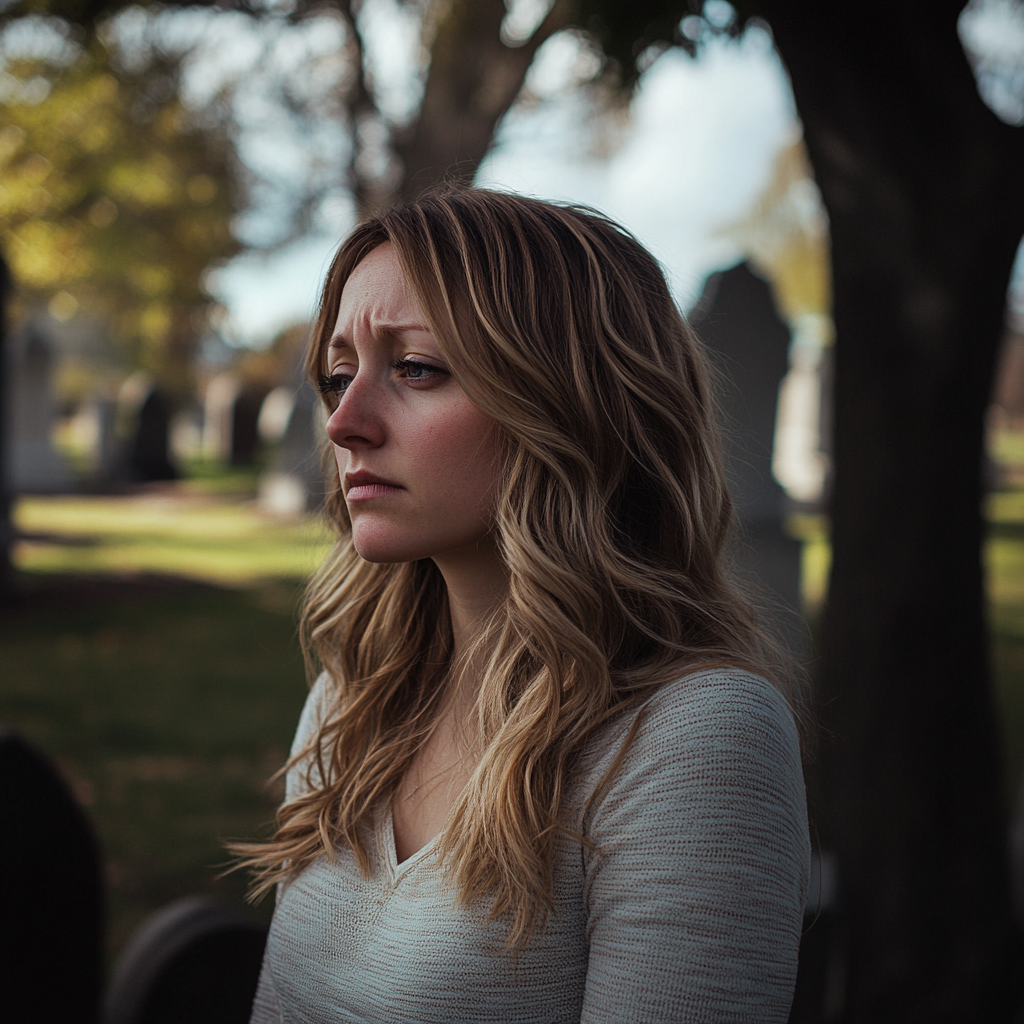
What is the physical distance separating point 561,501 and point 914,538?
2447mm

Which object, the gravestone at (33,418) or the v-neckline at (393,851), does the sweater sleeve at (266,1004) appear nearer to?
the v-neckline at (393,851)

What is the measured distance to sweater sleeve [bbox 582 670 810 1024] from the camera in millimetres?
1299

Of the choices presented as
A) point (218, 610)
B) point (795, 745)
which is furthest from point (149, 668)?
point (795, 745)

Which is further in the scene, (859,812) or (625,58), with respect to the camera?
(625,58)

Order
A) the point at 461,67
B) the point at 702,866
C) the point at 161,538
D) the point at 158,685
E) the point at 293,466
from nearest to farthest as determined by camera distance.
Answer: the point at 702,866 → the point at 158,685 → the point at 461,67 → the point at 161,538 → the point at 293,466

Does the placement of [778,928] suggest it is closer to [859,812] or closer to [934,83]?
[859,812]

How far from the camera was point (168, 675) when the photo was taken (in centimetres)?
760

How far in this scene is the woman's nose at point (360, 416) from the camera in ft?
5.24

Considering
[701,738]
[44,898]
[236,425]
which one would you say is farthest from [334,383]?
[236,425]

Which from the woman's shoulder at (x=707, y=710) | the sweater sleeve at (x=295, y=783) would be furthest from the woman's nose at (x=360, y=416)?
the sweater sleeve at (x=295, y=783)

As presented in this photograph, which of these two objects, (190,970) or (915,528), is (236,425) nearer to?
(915,528)

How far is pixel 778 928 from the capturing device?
4.36ft

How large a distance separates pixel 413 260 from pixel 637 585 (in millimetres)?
615

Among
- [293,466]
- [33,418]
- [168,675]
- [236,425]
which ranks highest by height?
[33,418]
